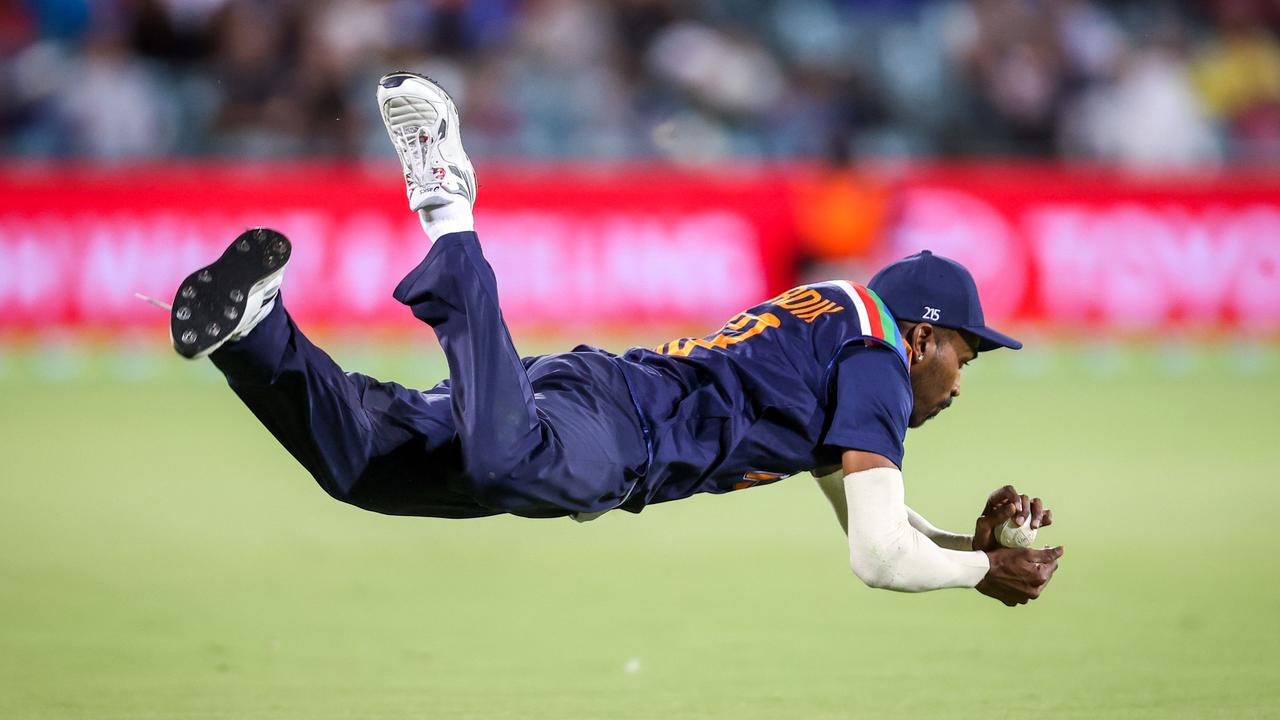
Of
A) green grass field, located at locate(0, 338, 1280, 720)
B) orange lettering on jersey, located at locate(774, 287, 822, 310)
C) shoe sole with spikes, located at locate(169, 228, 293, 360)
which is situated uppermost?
orange lettering on jersey, located at locate(774, 287, 822, 310)

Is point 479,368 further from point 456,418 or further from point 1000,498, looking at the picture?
point 1000,498

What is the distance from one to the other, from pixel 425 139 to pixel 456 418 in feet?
3.25

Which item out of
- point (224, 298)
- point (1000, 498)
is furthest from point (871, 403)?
point (224, 298)

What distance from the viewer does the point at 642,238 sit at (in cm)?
1595

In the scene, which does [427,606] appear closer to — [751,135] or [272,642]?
[272,642]

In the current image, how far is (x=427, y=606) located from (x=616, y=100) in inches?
407

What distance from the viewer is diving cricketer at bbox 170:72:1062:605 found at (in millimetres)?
5258

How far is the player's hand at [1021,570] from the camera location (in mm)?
5418

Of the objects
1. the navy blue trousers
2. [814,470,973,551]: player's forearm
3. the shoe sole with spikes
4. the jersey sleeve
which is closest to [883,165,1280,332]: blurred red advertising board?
[814,470,973,551]: player's forearm

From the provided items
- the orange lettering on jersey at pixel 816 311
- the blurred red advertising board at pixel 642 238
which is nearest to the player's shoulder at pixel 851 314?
the orange lettering on jersey at pixel 816 311

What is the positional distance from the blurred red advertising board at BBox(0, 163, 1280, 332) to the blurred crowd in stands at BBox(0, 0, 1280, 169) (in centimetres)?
51

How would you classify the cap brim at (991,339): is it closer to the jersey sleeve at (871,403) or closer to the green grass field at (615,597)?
the jersey sleeve at (871,403)

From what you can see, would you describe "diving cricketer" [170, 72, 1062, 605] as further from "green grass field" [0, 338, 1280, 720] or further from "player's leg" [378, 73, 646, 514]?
"green grass field" [0, 338, 1280, 720]

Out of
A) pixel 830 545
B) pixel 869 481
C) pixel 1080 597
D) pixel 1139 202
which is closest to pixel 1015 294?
pixel 1139 202
